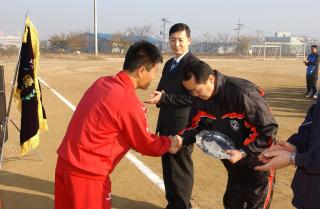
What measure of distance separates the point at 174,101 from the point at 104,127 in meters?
1.73

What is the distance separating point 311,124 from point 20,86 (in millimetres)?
4513

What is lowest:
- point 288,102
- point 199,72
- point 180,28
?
point 288,102

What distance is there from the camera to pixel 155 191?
215 inches

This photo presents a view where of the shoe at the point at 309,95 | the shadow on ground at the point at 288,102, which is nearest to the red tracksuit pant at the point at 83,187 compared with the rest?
the shadow on ground at the point at 288,102

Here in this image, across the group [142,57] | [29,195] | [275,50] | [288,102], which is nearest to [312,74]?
[288,102]

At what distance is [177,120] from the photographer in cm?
470

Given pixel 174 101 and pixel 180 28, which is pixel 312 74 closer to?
pixel 180 28

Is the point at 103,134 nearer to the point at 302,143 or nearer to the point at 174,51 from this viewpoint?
the point at 302,143

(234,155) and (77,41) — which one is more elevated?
(77,41)

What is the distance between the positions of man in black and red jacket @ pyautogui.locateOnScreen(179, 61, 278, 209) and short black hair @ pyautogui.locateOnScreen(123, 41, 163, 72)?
1.27 ft

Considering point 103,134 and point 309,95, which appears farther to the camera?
point 309,95

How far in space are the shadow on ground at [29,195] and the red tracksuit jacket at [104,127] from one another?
222 cm

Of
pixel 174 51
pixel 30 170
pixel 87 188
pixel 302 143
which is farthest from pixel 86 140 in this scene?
pixel 30 170

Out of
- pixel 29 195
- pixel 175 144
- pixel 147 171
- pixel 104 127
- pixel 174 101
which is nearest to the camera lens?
pixel 104 127
